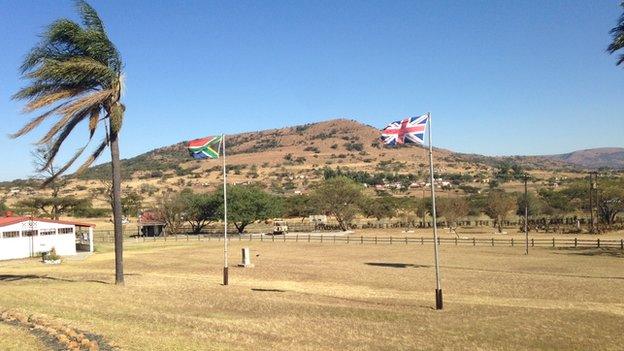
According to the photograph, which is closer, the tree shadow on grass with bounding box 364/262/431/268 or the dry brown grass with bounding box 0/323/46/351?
the dry brown grass with bounding box 0/323/46/351

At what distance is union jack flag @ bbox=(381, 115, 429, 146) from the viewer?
65.3 ft

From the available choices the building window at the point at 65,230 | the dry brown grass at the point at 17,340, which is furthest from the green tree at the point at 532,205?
the dry brown grass at the point at 17,340

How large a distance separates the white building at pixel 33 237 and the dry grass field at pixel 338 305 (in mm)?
11281

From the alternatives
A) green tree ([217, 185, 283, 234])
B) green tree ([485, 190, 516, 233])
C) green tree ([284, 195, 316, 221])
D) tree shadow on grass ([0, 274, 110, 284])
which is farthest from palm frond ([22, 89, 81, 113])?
green tree ([284, 195, 316, 221])

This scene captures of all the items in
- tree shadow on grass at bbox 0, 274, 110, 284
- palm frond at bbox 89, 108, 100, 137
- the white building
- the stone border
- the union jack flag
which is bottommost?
tree shadow on grass at bbox 0, 274, 110, 284

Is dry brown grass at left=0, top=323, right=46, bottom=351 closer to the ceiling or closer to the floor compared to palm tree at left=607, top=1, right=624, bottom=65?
closer to the floor

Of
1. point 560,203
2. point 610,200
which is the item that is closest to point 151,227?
point 610,200

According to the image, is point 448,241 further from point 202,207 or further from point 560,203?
point 560,203

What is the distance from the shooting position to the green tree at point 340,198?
85.2m

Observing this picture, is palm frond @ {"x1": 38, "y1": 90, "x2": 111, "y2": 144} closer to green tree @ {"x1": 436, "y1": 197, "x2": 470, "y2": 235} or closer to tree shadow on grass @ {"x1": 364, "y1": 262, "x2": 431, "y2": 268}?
tree shadow on grass @ {"x1": 364, "y1": 262, "x2": 431, "y2": 268}

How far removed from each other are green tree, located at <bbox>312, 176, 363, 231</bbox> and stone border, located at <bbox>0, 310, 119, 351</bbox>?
2782 inches

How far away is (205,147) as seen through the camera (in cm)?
2719

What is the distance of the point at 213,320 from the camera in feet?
52.4

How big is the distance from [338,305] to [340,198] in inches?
2606
